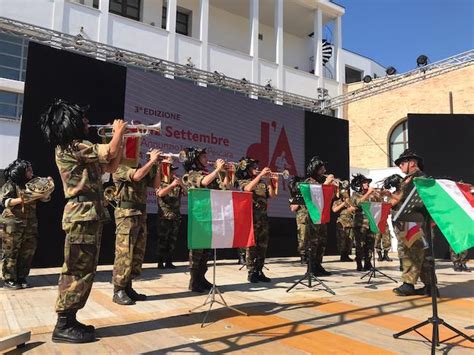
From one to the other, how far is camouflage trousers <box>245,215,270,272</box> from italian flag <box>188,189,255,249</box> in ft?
5.85

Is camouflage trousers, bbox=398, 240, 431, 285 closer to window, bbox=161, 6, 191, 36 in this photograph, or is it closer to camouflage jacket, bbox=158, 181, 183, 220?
camouflage jacket, bbox=158, 181, 183, 220

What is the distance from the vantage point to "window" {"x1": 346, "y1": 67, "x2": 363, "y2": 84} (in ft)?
89.9

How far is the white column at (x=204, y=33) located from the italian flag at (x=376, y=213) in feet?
38.1

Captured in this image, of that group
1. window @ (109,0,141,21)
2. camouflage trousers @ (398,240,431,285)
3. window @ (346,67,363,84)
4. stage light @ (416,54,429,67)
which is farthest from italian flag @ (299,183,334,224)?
window @ (346,67,363,84)

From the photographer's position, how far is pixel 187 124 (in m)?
10.2

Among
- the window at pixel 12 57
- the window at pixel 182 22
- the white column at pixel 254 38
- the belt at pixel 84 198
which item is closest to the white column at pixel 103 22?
the window at pixel 12 57

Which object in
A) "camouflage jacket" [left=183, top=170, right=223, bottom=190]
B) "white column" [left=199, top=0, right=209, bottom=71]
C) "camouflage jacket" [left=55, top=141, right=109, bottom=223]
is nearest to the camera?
"camouflage jacket" [left=55, top=141, right=109, bottom=223]

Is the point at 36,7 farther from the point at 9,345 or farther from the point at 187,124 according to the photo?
the point at 9,345

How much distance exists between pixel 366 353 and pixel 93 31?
49.5 feet

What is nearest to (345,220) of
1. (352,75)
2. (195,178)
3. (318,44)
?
(195,178)

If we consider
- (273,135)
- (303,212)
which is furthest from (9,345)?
(273,135)

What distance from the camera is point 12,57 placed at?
15.1 m

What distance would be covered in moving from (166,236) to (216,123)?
3.51 metres

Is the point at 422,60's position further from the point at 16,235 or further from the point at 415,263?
the point at 16,235
